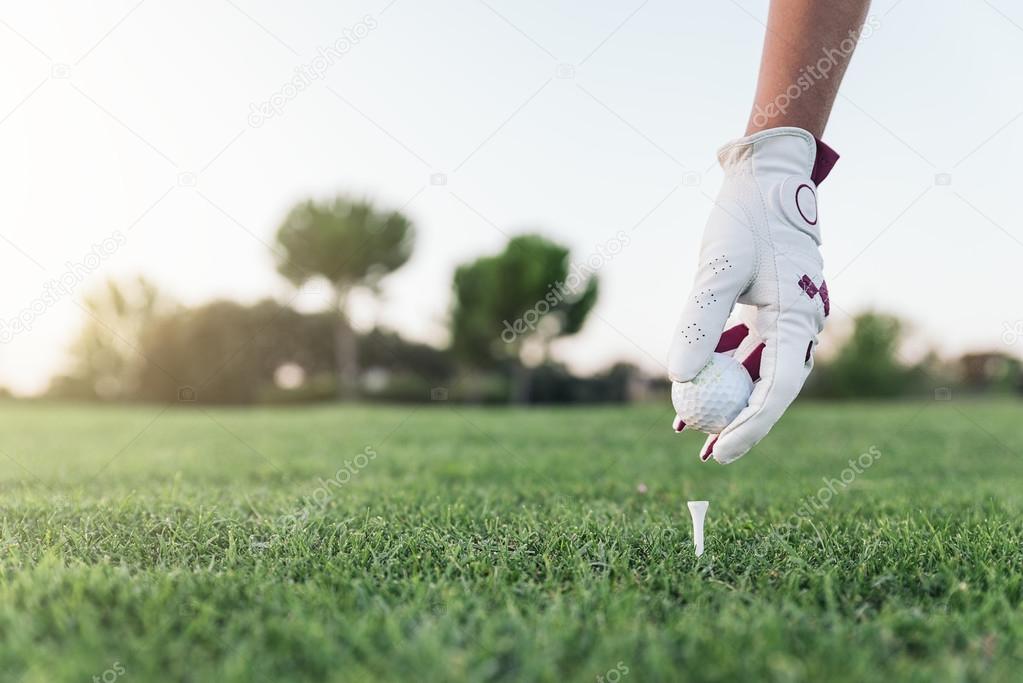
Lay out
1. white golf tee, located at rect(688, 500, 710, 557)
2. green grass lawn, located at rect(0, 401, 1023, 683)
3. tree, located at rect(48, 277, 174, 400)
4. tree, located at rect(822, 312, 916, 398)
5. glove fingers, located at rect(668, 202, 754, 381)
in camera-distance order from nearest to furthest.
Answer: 1. green grass lawn, located at rect(0, 401, 1023, 683)
2. white golf tee, located at rect(688, 500, 710, 557)
3. glove fingers, located at rect(668, 202, 754, 381)
4. tree, located at rect(48, 277, 174, 400)
5. tree, located at rect(822, 312, 916, 398)

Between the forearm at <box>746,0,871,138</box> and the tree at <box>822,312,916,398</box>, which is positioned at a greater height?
the tree at <box>822,312,916,398</box>

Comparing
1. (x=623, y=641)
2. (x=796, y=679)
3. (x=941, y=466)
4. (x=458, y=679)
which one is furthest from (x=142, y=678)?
(x=941, y=466)

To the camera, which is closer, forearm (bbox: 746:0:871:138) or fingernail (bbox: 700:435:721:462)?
forearm (bbox: 746:0:871:138)

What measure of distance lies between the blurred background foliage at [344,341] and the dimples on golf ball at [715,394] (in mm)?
20116

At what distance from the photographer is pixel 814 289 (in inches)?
85.1

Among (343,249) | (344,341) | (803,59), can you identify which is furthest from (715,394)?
(344,341)

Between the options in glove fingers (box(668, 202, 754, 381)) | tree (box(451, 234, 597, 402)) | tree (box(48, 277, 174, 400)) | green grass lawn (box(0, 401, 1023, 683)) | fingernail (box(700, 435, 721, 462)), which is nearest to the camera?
green grass lawn (box(0, 401, 1023, 683))

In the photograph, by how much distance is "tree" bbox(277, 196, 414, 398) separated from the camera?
23953 mm

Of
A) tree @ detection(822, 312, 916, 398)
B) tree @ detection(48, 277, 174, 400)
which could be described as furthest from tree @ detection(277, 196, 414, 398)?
tree @ detection(822, 312, 916, 398)

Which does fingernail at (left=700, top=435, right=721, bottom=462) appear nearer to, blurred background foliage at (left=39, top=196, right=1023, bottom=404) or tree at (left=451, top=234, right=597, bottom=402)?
blurred background foliage at (left=39, top=196, right=1023, bottom=404)

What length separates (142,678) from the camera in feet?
4.01

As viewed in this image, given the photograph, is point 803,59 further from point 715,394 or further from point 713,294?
point 715,394

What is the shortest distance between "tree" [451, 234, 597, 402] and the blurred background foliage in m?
0.04

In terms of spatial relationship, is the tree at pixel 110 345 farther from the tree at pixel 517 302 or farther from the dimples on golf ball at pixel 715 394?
the dimples on golf ball at pixel 715 394
